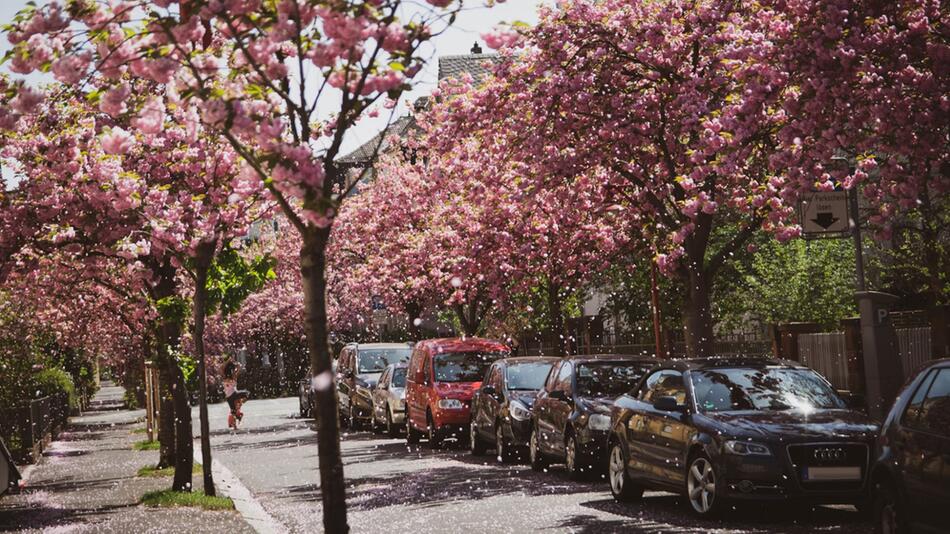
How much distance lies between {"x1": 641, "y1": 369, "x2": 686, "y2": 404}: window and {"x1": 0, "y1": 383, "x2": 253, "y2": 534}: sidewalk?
4358mm

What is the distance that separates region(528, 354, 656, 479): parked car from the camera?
17625mm

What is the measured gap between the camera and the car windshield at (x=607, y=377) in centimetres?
1862

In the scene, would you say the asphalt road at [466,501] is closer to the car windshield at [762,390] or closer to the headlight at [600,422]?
the headlight at [600,422]

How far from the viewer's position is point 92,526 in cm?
1469

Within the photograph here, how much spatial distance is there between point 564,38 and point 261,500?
717cm

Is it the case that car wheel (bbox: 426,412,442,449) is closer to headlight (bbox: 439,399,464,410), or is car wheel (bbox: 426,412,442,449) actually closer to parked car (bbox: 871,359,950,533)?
headlight (bbox: 439,399,464,410)

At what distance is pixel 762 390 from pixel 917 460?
4.49 meters

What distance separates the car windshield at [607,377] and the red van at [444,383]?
7.30m

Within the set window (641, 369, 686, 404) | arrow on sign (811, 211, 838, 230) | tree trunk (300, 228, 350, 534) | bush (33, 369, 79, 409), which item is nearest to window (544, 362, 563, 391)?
arrow on sign (811, 211, 838, 230)

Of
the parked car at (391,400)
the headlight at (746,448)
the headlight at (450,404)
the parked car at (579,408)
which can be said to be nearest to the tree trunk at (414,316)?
the parked car at (391,400)

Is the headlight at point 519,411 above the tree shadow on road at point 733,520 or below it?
above

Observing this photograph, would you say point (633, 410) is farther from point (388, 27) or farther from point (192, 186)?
point (388, 27)

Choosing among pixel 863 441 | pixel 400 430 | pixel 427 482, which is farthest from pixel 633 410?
pixel 400 430

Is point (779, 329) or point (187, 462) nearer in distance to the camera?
point (187, 462)
